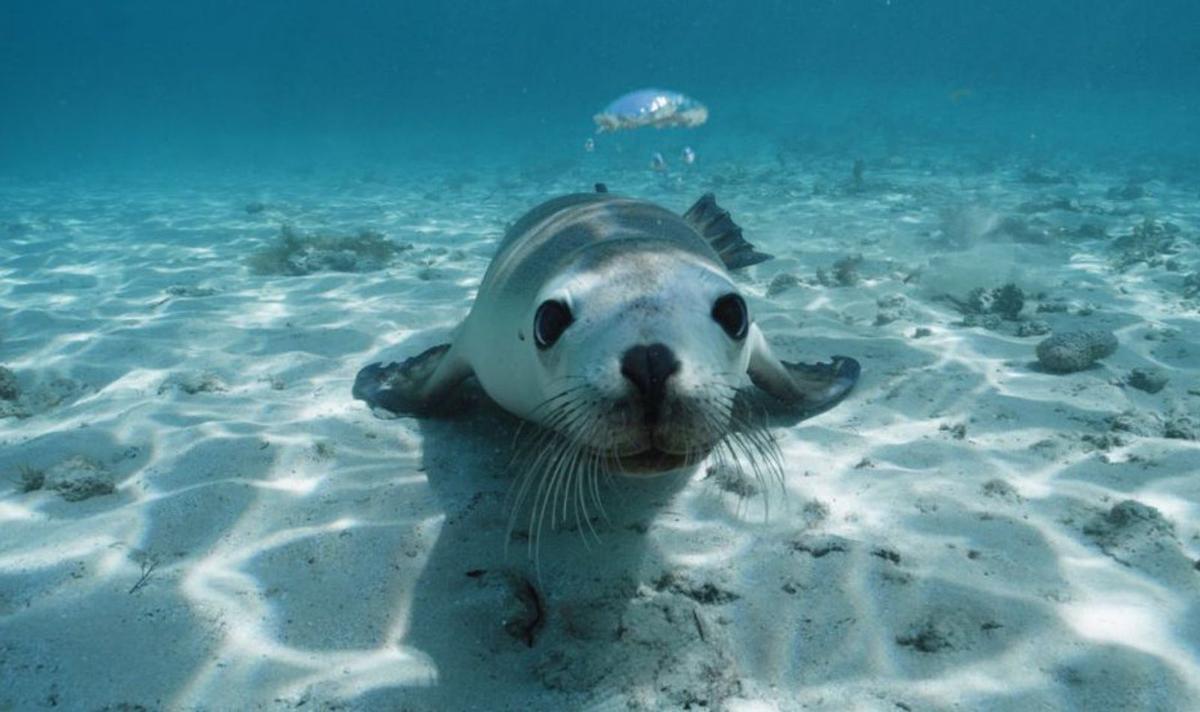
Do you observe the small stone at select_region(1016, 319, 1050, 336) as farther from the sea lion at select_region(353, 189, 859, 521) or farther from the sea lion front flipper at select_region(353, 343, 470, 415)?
the sea lion front flipper at select_region(353, 343, 470, 415)

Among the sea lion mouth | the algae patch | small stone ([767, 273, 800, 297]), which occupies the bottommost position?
the algae patch

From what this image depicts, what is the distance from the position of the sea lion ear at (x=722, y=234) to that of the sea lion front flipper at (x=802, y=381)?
0.98 meters

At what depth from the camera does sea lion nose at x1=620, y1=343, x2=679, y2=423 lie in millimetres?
1812

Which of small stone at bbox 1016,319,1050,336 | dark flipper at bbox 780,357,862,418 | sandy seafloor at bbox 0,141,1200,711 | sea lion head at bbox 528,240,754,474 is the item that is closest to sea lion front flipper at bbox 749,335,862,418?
dark flipper at bbox 780,357,862,418

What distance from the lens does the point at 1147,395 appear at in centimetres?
408

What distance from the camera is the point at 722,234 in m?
4.94

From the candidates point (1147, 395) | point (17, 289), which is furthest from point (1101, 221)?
point (17, 289)

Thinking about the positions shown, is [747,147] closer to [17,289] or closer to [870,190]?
[870,190]

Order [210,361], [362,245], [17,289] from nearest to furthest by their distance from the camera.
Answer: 1. [210,361]
2. [17,289]
3. [362,245]

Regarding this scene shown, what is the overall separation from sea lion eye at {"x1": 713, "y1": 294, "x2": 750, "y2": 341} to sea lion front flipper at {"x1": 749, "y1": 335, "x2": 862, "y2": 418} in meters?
1.24

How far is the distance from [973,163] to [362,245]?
1731cm

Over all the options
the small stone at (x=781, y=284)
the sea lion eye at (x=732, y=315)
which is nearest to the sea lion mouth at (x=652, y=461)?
the sea lion eye at (x=732, y=315)

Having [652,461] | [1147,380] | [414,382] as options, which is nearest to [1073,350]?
[1147,380]

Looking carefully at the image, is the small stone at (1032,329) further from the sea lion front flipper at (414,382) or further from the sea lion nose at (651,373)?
the sea lion nose at (651,373)
